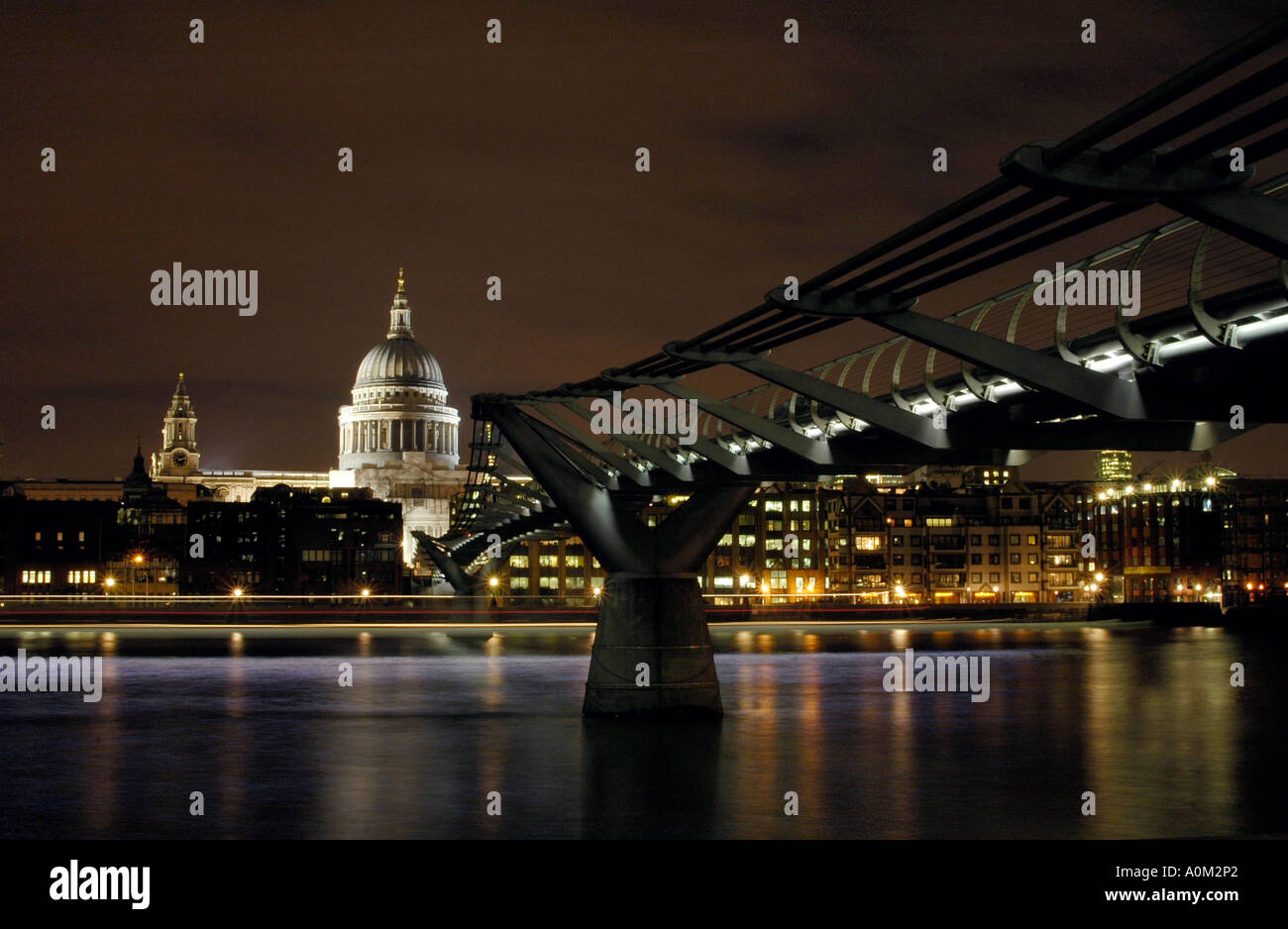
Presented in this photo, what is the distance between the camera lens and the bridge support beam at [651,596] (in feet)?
134

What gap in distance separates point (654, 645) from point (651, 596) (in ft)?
4.72

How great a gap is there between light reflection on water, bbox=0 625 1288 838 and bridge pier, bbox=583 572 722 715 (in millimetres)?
854

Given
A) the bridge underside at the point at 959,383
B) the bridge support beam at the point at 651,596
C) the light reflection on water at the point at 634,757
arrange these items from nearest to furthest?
the bridge underside at the point at 959,383 < the light reflection on water at the point at 634,757 < the bridge support beam at the point at 651,596

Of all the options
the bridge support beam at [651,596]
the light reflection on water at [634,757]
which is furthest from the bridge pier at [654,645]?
the light reflection on water at [634,757]

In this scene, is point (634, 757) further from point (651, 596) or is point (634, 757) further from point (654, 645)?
point (651, 596)

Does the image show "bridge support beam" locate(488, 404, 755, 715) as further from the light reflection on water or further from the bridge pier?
the light reflection on water

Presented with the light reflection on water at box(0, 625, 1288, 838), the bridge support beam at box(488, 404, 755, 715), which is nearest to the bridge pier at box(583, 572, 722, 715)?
the bridge support beam at box(488, 404, 755, 715)

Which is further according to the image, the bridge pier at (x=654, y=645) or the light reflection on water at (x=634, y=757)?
the bridge pier at (x=654, y=645)

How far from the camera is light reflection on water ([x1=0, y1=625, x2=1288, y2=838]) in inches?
1252

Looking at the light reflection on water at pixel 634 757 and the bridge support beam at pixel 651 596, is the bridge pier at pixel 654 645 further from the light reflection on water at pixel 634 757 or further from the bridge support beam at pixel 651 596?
the light reflection on water at pixel 634 757

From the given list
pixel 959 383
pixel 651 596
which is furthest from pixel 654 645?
pixel 959 383

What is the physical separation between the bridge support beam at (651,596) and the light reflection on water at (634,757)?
3.75ft
